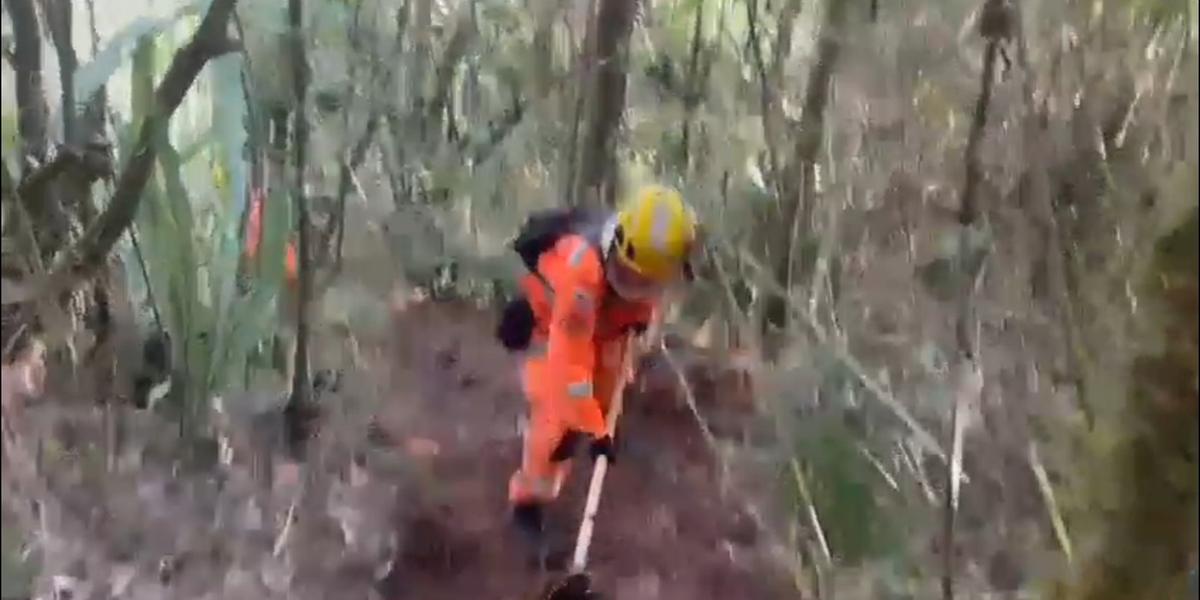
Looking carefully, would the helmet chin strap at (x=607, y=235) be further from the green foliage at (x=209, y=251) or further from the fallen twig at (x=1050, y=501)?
the fallen twig at (x=1050, y=501)

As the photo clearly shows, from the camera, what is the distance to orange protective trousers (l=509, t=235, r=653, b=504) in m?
0.78

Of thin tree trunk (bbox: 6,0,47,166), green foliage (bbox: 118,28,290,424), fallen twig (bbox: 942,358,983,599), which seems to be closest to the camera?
thin tree trunk (bbox: 6,0,47,166)

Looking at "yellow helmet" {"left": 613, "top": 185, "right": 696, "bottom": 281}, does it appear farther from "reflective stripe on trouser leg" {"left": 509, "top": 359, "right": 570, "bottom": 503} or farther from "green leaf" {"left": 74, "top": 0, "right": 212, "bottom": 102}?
"green leaf" {"left": 74, "top": 0, "right": 212, "bottom": 102}

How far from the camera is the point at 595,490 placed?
0.81 m

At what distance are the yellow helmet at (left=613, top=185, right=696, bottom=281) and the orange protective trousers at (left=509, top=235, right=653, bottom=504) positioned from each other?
2 centimetres

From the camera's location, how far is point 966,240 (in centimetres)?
84

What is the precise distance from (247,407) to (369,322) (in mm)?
91

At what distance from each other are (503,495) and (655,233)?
0.20 m

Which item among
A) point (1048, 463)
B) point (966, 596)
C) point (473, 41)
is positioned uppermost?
point (473, 41)

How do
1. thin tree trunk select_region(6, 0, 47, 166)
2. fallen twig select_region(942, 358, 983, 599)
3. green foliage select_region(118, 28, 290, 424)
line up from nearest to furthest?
thin tree trunk select_region(6, 0, 47, 166) < green foliage select_region(118, 28, 290, 424) < fallen twig select_region(942, 358, 983, 599)

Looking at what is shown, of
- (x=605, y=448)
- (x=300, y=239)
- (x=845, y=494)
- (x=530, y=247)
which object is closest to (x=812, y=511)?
(x=845, y=494)

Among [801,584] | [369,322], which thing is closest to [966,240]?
[801,584]

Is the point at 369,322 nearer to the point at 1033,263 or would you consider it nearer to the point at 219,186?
the point at 219,186

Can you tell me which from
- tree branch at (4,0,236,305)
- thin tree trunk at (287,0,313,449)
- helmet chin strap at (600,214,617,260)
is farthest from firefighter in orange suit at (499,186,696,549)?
tree branch at (4,0,236,305)
